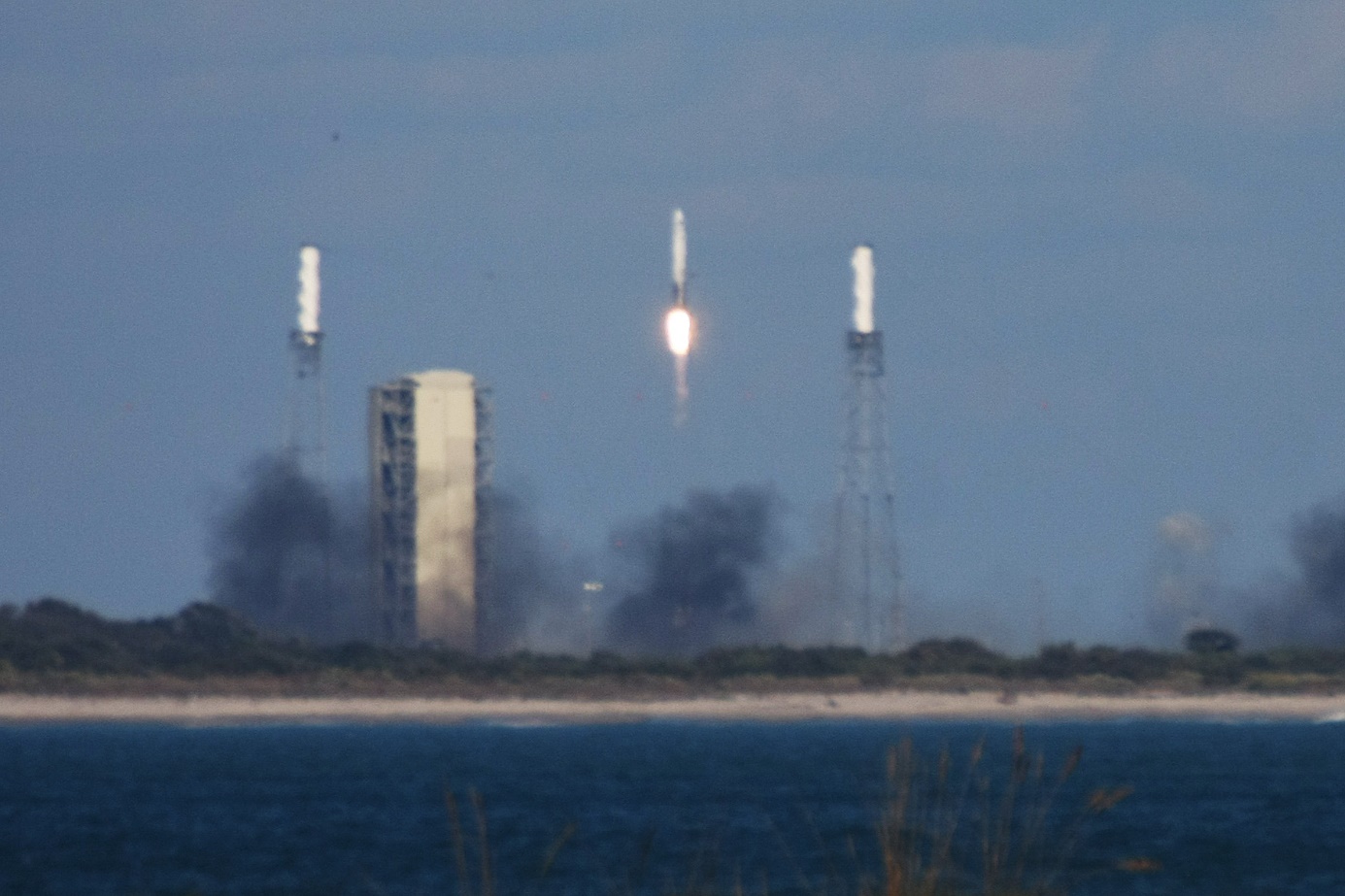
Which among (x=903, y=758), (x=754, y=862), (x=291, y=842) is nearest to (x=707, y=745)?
(x=291, y=842)

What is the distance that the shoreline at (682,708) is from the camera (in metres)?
136

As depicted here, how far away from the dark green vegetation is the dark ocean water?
633cm

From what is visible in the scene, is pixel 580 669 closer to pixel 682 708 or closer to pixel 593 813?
pixel 682 708

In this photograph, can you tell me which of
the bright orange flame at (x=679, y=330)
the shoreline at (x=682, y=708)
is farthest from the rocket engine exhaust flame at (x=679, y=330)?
the shoreline at (x=682, y=708)

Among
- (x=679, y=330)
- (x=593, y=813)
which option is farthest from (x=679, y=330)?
(x=593, y=813)

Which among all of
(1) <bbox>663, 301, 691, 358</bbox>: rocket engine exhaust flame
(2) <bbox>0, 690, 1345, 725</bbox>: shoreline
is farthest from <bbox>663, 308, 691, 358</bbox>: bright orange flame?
(2) <bbox>0, 690, 1345, 725</bbox>: shoreline

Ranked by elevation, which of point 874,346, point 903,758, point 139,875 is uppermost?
point 874,346

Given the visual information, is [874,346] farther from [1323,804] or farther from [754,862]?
[754,862]

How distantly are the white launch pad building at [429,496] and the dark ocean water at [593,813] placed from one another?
943 centimetres

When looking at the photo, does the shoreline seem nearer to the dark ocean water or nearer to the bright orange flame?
the dark ocean water

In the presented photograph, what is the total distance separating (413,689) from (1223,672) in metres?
55.8

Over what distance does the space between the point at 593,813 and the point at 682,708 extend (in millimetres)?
78688

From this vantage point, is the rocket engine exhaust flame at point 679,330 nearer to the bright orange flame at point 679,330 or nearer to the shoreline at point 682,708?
the bright orange flame at point 679,330

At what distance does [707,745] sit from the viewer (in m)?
127
